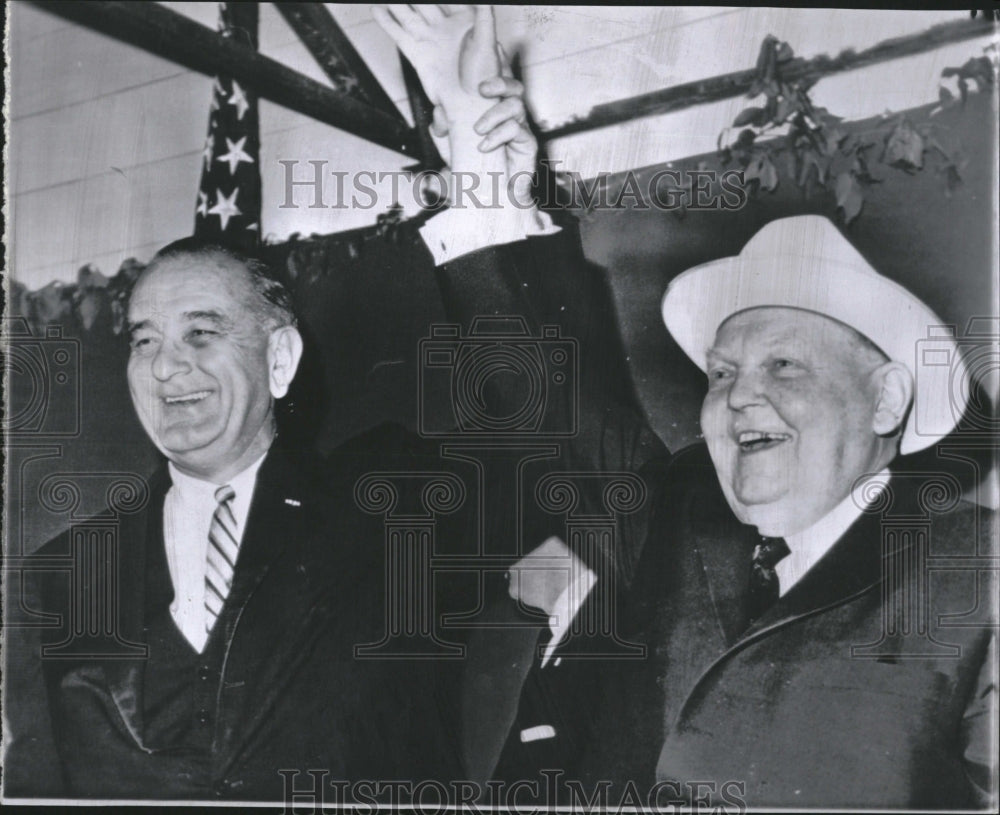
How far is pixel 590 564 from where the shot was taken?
4000 millimetres

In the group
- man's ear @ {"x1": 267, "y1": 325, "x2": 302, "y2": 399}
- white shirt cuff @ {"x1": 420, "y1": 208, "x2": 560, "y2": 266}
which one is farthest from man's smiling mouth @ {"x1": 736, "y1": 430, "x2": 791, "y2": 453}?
man's ear @ {"x1": 267, "y1": 325, "x2": 302, "y2": 399}

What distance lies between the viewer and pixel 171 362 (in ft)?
13.2

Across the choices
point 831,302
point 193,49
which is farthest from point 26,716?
point 831,302

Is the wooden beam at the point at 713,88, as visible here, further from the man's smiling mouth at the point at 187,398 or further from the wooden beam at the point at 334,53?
the man's smiling mouth at the point at 187,398

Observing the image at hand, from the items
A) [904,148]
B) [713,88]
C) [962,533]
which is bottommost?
[962,533]

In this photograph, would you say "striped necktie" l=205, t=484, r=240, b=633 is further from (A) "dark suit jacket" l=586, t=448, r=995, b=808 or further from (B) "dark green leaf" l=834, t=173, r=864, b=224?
(B) "dark green leaf" l=834, t=173, r=864, b=224

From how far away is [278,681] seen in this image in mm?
3953

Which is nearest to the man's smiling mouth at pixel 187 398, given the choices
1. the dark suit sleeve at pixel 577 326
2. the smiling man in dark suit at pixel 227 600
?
the smiling man in dark suit at pixel 227 600

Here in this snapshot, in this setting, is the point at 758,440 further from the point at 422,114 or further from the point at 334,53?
the point at 334,53

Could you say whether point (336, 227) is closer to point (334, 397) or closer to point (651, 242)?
point (334, 397)

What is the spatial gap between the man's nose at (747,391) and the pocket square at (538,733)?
4.24 ft

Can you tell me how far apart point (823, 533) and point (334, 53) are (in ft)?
8.03

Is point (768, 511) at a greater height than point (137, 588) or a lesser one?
greater

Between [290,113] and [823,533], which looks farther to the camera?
[290,113]
